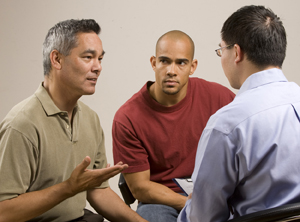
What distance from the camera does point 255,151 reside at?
1040 millimetres

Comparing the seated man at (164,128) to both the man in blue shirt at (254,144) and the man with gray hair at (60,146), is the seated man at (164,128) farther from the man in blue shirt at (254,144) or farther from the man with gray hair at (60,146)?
the man in blue shirt at (254,144)

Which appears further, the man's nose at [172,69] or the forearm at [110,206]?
the man's nose at [172,69]

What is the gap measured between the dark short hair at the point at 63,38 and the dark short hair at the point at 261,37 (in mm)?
780

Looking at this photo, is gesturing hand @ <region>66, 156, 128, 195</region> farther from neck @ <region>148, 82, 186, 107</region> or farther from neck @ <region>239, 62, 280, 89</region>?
neck @ <region>148, 82, 186, 107</region>

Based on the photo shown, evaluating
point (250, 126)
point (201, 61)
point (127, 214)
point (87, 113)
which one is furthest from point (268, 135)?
point (201, 61)

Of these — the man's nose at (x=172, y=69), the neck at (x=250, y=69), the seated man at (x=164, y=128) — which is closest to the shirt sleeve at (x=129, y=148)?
the seated man at (x=164, y=128)

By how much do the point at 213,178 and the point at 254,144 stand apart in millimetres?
156

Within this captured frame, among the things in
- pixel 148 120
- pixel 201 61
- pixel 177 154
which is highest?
pixel 201 61

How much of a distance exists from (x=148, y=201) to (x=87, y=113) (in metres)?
0.55

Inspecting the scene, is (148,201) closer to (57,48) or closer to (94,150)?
(94,150)

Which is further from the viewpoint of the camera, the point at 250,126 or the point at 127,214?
the point at 127,214

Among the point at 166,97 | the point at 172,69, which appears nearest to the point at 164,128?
the point at 166,97

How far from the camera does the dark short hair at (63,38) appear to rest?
168cm

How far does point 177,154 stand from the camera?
6.64 ft
